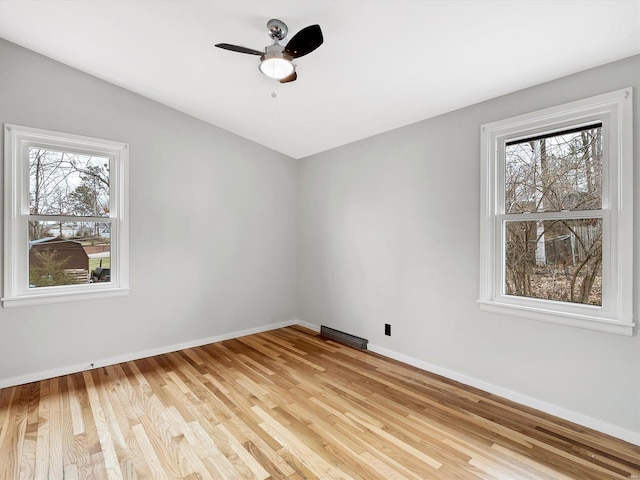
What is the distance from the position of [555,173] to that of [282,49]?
89.4 inches

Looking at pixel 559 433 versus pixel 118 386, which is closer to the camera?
pixel 559 433

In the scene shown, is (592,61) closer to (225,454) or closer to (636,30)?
(636,30)

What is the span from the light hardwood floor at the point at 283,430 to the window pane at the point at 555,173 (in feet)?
5.29

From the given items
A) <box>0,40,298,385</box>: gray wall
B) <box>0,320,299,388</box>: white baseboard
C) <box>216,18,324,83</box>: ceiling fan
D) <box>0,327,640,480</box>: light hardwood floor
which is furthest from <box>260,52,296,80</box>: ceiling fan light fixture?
<box>0,320,299,388</box>: white baseboard

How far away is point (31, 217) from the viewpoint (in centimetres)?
296

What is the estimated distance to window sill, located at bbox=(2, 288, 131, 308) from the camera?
9.34 ft

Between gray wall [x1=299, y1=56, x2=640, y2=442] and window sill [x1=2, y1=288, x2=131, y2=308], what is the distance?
2.40m

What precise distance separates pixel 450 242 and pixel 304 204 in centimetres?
233

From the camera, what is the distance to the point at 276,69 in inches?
88.7

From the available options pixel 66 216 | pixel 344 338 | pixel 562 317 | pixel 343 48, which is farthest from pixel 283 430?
pixel 66 216

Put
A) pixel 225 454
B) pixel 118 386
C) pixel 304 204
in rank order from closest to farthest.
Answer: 1. pixel 225 454
2. pixel 118 386
3. pixel 304 204

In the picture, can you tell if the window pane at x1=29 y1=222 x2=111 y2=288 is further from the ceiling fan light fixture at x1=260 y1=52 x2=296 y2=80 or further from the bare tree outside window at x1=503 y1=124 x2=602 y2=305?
the bare tree outside window at x1=503 y1=124 x2=602 y2=305

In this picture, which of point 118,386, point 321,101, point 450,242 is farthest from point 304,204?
point 118,386

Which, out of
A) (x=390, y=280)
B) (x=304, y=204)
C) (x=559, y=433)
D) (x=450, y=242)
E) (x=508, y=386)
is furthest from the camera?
(x=304, y=204)
